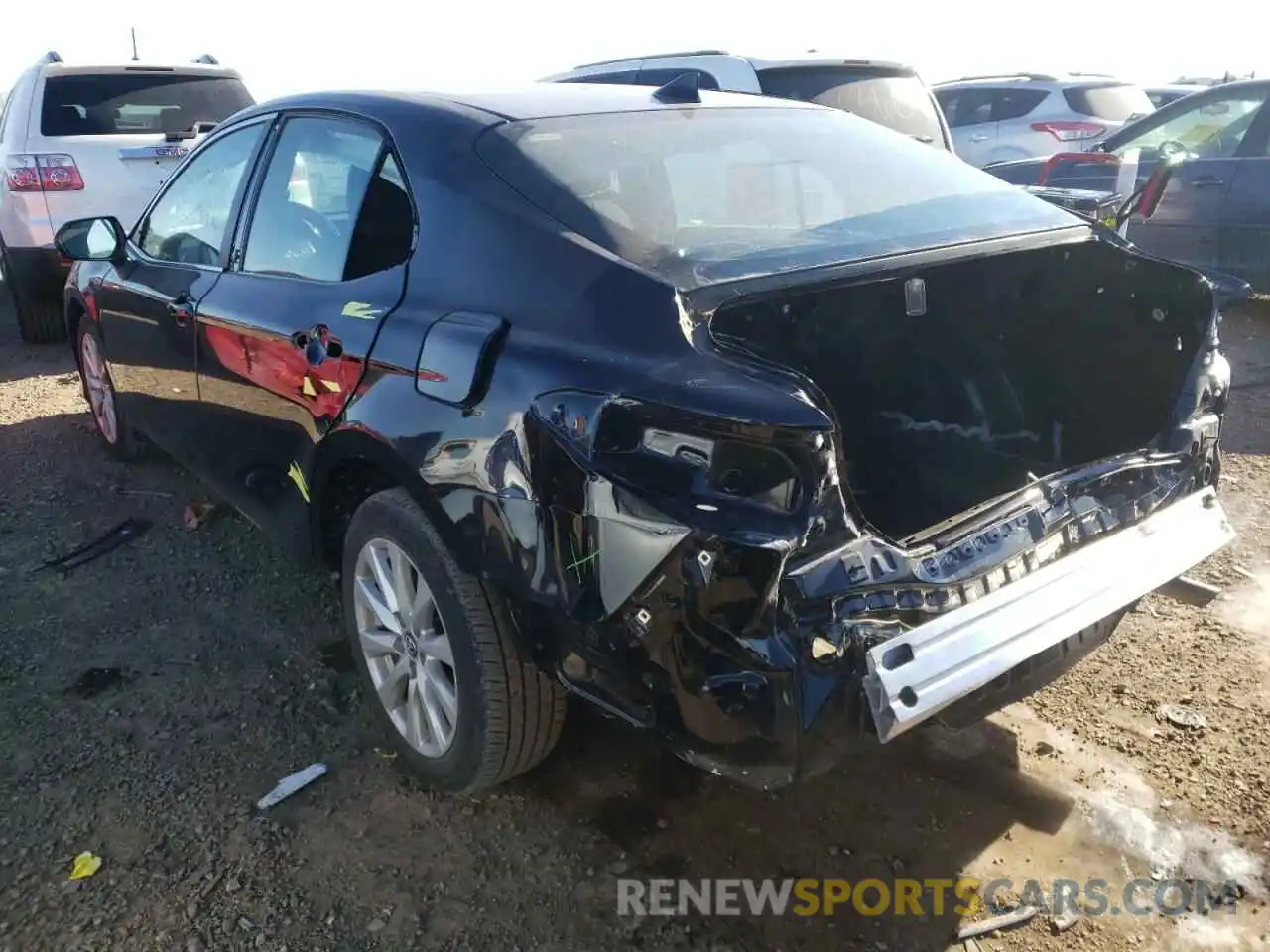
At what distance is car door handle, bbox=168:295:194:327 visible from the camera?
11.2 feet

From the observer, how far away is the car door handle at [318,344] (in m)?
2.65

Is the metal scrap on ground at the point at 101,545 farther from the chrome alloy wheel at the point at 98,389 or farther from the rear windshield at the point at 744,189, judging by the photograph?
the rear windshield at the point at 744,189

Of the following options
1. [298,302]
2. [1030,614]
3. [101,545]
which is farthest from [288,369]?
[1030,614]

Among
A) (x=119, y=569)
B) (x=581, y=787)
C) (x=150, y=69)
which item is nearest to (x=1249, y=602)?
(x=581, y=787)

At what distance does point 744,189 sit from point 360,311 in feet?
3.43

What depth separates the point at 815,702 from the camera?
1854 mm

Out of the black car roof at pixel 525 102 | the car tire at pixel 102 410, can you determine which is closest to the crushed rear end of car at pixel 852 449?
the black car roof at pixel 525 102

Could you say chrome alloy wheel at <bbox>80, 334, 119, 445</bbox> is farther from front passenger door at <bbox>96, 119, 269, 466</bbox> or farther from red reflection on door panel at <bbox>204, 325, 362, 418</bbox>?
red reflection on door panel at <bbox>204, 325, 362, 418</bbox>

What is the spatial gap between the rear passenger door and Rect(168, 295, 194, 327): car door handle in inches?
3.5

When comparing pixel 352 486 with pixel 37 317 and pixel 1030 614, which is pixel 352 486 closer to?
pixel 1030 614

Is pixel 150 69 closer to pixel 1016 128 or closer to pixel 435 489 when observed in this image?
pixel 435 489

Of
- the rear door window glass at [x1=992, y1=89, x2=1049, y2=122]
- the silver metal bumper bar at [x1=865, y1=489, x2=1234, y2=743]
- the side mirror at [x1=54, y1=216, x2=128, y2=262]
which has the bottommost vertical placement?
the silver metal bumper bar at [x1=865, y1=489, x2=1234, y2=743]

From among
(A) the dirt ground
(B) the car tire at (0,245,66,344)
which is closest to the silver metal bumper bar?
(A) the dirt ground

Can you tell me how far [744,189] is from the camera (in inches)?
109
